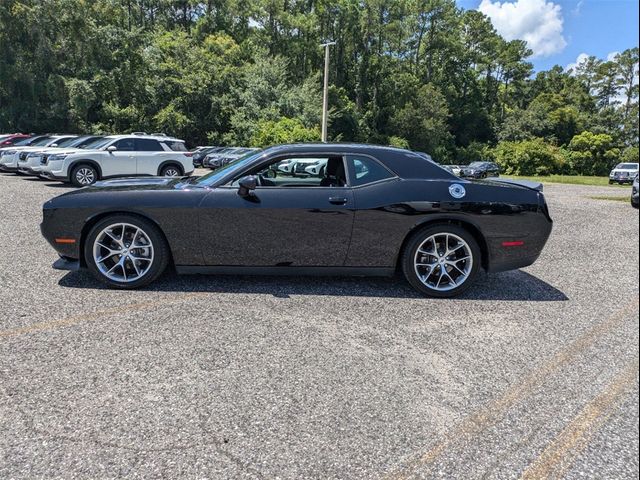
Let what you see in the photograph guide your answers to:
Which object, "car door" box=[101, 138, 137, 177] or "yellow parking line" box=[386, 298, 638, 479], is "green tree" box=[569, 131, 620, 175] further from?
"yellow parking line" box=[386, 298, 638, 479]

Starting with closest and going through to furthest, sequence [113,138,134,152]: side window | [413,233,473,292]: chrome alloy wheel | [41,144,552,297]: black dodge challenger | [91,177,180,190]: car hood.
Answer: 1. [41,144,552,297]: black dodge challenger
2. [413,233,473,292]: chrome alloy wheel
3. [91,177,180,190]: car hood
4. [113,138,134,152]: side window

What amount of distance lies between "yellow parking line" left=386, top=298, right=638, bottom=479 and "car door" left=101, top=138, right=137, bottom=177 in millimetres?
12279

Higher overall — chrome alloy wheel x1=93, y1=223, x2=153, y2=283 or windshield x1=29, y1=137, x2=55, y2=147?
windshield x1=29, y1=137, x2=55, y2=147

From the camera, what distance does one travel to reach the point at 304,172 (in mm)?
4871

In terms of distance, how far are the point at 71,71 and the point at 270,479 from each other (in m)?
40.1

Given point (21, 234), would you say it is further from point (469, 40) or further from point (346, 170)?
point (469, 40)

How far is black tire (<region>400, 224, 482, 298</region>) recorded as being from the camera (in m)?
4.64

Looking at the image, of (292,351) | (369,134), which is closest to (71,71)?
(369,134)

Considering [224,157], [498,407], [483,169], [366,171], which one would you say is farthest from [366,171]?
[483,169]

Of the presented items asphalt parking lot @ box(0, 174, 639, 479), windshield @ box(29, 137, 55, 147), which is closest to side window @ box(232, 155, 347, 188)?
asphalt parking lot @ box(0, 174, 639, 479)

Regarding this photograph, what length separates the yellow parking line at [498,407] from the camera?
225 cm

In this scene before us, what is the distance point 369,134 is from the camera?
56.4 metres

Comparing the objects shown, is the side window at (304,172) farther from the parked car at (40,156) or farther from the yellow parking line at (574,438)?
the parked car at (40,156)

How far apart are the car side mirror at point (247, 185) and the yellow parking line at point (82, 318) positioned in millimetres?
1056
